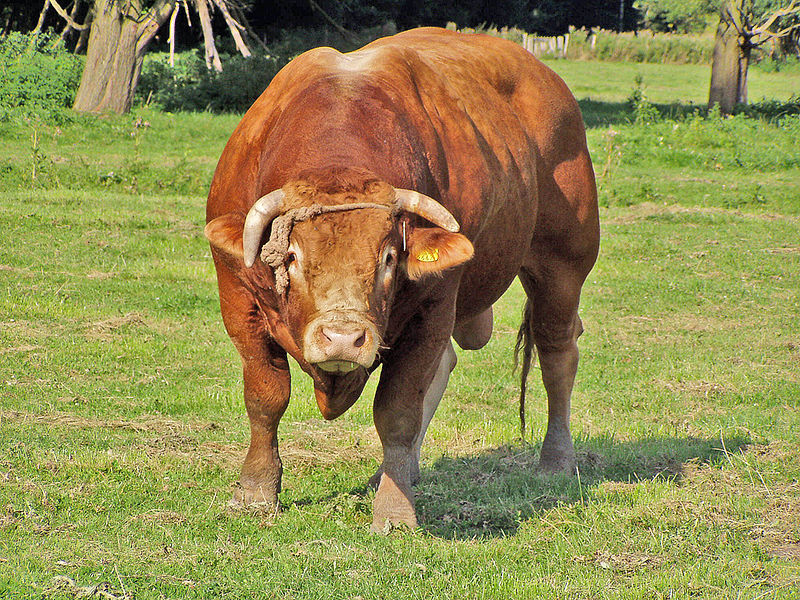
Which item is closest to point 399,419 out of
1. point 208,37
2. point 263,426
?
point 263,426

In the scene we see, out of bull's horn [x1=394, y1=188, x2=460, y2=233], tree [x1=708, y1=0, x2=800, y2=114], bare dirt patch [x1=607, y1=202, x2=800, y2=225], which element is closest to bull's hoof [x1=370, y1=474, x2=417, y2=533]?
bull's horn [x1=394, y1=188, x2=460, y2=233]

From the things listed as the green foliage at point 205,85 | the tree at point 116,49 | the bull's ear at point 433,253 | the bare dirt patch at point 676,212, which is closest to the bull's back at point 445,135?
the bull's ear at point 433,253

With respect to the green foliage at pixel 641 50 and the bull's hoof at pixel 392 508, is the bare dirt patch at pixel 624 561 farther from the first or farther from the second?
the green foliage at pixel 641 50

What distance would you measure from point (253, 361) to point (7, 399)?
254cm

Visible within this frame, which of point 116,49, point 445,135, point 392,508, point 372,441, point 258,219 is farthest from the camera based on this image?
point 116,49

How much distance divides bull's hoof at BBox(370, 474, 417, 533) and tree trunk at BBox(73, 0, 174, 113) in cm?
1638

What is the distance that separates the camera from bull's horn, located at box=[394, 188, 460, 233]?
3863 mm

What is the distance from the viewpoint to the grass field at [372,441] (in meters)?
4.08

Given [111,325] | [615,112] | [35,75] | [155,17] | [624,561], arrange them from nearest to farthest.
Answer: [624,561], [111,325], [155,17], [35,75], [615,112]

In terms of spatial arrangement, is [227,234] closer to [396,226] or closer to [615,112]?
[396,226]

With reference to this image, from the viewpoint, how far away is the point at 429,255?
392 cm

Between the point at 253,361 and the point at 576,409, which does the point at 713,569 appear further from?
the point at 576,409

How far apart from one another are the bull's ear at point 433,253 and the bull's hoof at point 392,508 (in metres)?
1.10

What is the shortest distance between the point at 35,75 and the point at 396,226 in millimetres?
17764
